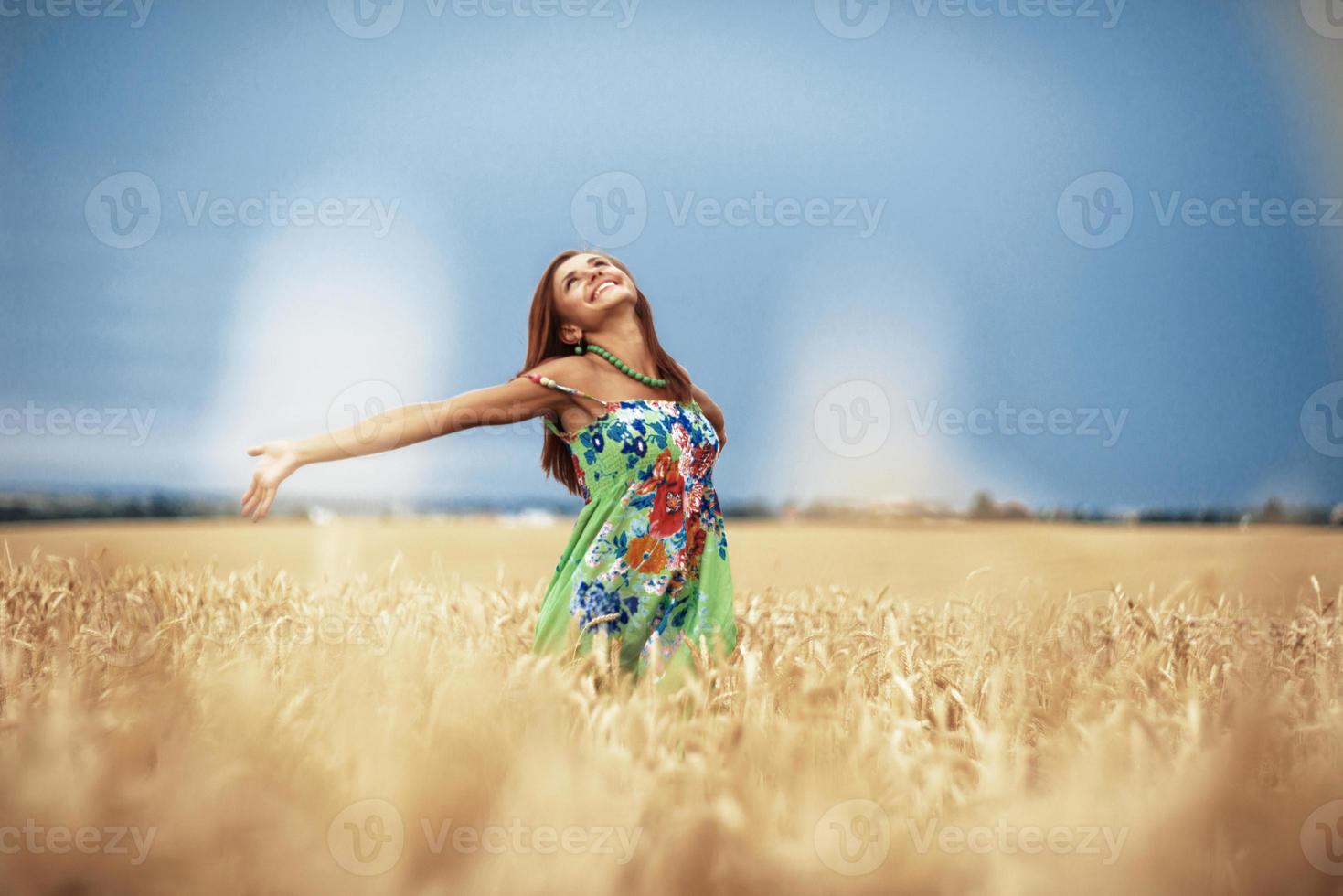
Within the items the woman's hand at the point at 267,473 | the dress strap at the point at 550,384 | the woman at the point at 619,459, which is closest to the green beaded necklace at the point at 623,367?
the woman at the point at 619,459

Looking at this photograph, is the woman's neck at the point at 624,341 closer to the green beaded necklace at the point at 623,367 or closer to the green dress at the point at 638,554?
the green beaded necklace at the point at 623,367

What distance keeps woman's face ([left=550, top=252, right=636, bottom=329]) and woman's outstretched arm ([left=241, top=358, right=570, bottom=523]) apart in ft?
0.47

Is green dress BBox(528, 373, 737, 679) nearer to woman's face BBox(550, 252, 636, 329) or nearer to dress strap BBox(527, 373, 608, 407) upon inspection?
dress strap BBox(527, 373, 608, 407)

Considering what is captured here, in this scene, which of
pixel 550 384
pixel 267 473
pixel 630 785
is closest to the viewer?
pixel 630 785

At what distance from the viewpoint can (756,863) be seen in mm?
913

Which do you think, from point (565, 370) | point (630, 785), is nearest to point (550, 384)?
point (565, 370)

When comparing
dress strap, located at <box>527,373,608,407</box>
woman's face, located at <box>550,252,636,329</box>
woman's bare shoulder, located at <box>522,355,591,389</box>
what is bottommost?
dress strap, located at <box>527,373,608,407</box>

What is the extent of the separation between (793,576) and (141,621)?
191 centimetres

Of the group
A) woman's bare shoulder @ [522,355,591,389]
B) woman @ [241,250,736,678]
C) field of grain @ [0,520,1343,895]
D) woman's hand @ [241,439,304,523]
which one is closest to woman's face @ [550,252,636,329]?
woman @ [241,250,736,678]

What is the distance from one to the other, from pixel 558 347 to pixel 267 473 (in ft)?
2.39

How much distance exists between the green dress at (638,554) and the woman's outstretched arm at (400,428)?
0.19 feet

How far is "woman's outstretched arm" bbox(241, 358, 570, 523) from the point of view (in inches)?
68.6

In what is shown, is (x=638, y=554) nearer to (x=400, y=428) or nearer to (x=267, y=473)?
(x=400, y=428)

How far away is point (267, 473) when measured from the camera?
1742mm
